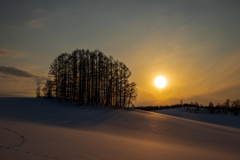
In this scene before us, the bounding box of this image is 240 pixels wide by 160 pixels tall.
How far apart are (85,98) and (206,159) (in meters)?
25.0

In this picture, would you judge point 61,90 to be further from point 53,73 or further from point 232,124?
point 232,124

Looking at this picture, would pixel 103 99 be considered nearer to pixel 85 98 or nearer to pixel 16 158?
pixel 85 98

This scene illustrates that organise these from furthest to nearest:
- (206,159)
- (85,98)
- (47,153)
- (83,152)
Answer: (85,98) < (206,159) < (83,152) < (47,153)

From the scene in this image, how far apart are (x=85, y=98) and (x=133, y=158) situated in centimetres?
2514

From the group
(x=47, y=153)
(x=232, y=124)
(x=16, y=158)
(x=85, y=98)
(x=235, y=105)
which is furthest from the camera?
(x=235, y=105)

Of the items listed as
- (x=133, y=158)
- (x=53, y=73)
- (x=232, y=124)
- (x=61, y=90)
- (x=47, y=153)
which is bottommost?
(x=232, y=124)

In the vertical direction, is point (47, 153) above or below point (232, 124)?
above

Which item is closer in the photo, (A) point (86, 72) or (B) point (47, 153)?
(B) point (47, 153)

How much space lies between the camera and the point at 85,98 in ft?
99.0

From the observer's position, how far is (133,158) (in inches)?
229

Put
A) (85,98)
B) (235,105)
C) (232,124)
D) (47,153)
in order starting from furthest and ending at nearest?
(235,105)
(85,98)
(232,124)
(47,153)

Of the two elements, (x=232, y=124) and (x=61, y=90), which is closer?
(x=232, y=124)

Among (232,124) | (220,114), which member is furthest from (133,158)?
(220,114)

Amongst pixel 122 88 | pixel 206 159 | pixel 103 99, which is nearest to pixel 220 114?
pixel 122 88
